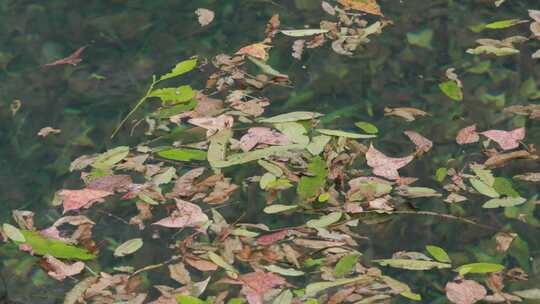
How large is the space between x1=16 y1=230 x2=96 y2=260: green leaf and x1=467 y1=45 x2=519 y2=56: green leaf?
1257mm

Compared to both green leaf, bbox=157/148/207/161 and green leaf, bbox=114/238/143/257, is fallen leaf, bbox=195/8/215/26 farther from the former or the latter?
green leaf, bbox=114/238/143/257

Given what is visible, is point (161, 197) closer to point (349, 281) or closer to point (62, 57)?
point (349, 281)

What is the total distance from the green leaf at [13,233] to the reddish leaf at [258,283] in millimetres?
494

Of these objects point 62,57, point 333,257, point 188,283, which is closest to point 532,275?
point 333,257

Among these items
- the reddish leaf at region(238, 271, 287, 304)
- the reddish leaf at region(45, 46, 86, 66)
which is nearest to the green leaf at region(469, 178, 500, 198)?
the reddish leaf at region(238, 271, 287, 304)

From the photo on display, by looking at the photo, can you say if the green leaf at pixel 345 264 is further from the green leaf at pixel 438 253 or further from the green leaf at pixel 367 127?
the green leaf at pixel 367 127

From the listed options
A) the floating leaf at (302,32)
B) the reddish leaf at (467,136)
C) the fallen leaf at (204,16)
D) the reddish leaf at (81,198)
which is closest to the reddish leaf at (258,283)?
the reddish leaf at (81,198)

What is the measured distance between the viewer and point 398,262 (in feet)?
6.58

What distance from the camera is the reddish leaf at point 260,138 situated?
230 centimetres

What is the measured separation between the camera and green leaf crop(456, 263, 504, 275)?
197cm

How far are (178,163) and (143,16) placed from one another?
808 mm

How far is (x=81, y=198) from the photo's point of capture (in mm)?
2193

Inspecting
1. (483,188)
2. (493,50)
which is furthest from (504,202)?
(493,50)

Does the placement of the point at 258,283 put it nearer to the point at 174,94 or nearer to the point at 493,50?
the point at 174,94
